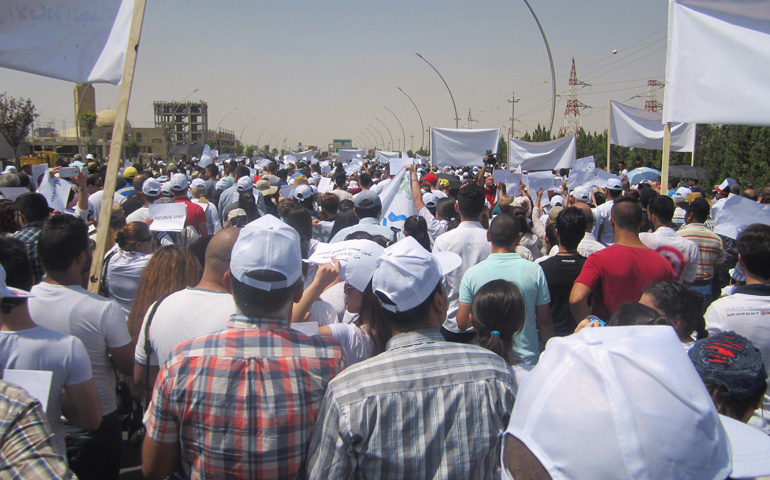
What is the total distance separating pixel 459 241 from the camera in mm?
4770

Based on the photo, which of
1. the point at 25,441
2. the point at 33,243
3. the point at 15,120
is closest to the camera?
the point at 25,441

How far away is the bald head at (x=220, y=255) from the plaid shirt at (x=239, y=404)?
0.95 m

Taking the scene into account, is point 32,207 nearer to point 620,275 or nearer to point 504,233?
point 504,233

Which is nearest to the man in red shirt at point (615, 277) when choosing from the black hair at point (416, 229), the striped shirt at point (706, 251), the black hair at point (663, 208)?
the black hair at point (663, 208)

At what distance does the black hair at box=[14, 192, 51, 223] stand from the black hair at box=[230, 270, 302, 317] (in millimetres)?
3787

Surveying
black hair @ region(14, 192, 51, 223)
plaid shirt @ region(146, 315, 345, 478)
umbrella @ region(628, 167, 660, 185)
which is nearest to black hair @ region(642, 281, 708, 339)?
plaid shirt @ region(146, 315, 345, 478)

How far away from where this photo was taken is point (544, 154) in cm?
1242

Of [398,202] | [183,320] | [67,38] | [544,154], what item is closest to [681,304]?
[183,320]

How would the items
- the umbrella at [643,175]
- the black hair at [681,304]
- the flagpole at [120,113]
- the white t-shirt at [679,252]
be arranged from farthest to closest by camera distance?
the umbrella at [643,175]
the white t-shirt at [679,252]
the flagpole at [120,113]
the black hair at [681,304]

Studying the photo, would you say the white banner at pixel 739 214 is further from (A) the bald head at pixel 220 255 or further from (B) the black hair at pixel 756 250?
(A) the bald head at pixel 220 255

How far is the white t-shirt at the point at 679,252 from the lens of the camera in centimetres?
459

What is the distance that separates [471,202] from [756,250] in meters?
2.23

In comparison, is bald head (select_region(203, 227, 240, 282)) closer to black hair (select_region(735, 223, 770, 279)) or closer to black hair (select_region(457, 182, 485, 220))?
black hair (select_region(457, 182, 485, 220))

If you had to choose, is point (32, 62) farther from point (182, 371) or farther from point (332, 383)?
point (332, 383)
